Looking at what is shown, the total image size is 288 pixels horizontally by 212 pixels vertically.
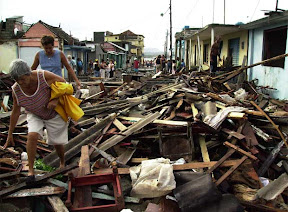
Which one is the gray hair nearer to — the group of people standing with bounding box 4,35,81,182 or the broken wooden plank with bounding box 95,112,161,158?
the group of people standing with bounding box 4,35,81,182

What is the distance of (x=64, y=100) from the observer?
12.7 ft

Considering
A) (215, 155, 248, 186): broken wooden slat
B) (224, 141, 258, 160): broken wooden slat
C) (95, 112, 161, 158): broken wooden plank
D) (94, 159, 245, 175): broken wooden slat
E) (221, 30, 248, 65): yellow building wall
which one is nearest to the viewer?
(215, 155, 248, 186): broken wooden slat

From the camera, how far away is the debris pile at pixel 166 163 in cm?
357

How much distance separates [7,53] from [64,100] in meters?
24.8

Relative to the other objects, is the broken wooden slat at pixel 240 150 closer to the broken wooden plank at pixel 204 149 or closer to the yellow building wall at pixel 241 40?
the broken wooden plank at pixel 204 149

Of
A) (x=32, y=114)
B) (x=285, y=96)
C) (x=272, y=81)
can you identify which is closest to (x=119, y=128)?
(x=32, y=114)

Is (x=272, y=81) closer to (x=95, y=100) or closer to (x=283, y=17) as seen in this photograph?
(x=283, y=17)

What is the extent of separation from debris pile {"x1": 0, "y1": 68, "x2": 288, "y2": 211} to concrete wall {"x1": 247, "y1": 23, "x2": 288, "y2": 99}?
4.32 m

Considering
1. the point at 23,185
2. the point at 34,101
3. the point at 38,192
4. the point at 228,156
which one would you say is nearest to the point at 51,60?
the point at 34,101

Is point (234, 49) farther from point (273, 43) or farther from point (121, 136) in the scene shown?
point (121, 136)

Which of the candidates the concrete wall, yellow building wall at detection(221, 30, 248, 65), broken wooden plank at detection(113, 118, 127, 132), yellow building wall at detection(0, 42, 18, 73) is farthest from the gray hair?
yellow building wall at detection(0, 42, 18, 73)

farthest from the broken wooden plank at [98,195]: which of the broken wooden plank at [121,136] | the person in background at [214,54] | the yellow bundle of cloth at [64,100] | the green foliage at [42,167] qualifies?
the person in background at [214,54]

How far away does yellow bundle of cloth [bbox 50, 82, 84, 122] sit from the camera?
3.73 metres

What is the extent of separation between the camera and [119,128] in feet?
18.9
